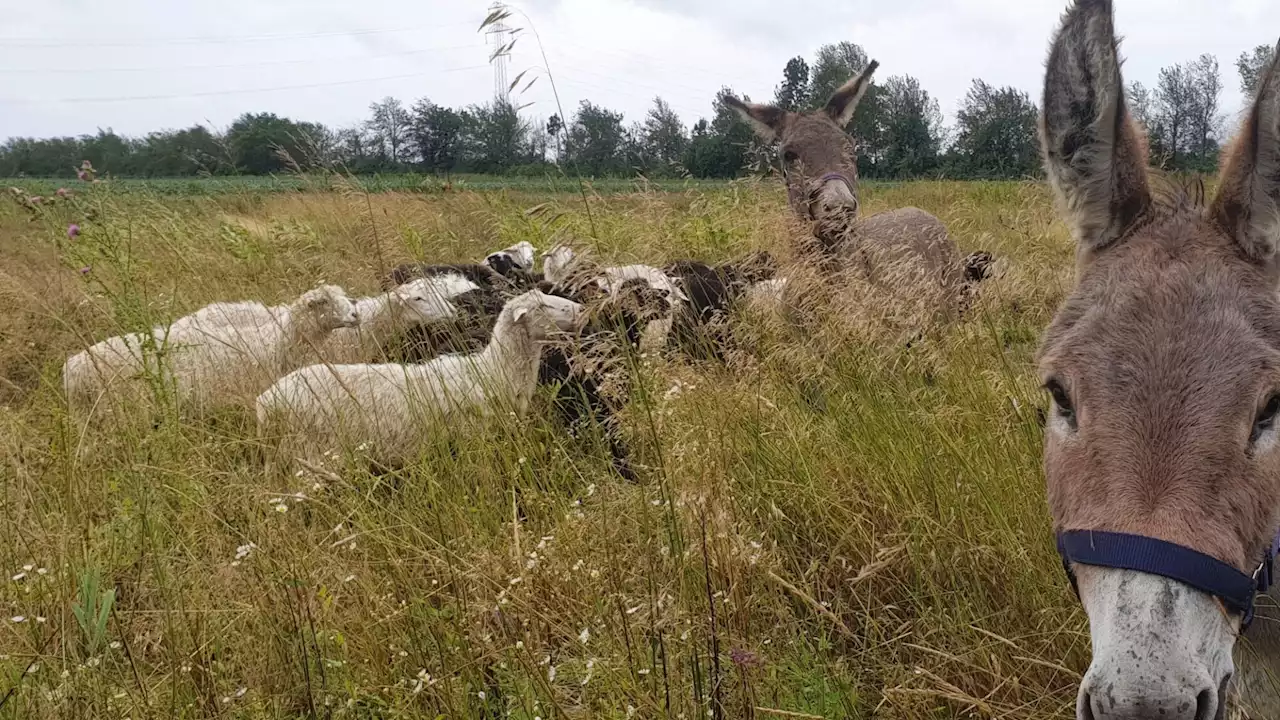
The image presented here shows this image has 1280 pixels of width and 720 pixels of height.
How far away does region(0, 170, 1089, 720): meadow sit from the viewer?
1.93 metres

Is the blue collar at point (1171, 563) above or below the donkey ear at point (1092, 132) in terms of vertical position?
below

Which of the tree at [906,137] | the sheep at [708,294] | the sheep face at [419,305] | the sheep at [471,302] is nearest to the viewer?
the sheep at [708,294]

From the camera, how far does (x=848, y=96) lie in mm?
6539

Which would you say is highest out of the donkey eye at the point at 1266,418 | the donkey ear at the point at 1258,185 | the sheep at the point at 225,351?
the donkey ear at the point at 1258,185

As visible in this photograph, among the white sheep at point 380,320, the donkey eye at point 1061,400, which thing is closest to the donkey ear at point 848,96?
the white sheep at point 380,320

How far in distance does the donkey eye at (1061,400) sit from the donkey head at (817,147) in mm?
3953

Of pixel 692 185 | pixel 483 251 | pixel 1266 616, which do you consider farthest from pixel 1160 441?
pixel 483 251

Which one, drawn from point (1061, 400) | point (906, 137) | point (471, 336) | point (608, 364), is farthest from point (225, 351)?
point (906, 137)

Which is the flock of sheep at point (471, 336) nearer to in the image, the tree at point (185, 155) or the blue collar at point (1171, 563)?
the tree at point (185, 155)

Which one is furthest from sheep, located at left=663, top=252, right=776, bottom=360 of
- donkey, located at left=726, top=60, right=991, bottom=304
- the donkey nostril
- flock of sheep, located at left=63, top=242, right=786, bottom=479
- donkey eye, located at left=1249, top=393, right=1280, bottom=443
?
the donkey nostril

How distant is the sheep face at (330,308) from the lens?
5.19 metres

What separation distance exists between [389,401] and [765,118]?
4261mm

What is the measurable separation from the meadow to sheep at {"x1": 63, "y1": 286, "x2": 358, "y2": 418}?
1.27 ft

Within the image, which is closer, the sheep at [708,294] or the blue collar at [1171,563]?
the blue collar at [1171,563]
